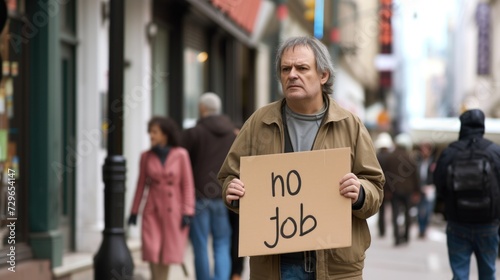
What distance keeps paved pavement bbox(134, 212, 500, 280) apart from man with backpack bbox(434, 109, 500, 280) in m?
3.51

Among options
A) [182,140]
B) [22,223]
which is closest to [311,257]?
[182,140]

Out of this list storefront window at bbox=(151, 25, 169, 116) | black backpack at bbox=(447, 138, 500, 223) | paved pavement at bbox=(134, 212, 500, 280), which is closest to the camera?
black backpack at bbox=(447, 138, 500, 223)

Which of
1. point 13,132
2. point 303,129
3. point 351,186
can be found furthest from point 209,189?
point 351,186

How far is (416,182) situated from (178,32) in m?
4.91

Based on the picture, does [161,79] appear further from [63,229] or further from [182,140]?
[182,140]

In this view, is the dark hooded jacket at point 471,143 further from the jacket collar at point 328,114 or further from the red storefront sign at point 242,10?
the red storefront sign at point 242,10

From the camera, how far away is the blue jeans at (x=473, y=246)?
6.90 m

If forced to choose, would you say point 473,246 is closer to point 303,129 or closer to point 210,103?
point 210,103

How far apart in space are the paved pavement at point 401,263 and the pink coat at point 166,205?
1462 mm

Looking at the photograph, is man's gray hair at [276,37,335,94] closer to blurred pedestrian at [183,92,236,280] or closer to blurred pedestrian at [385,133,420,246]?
blurred pedestrian at [183,92,236,280]

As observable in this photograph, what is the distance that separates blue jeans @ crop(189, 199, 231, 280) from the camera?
8.34 meters

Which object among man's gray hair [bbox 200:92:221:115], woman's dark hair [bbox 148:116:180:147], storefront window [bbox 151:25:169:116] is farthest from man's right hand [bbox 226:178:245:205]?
storefront window [bbox 151:25:169:116]

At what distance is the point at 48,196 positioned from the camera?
912 cm

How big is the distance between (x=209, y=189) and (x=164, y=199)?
0.44 meters
